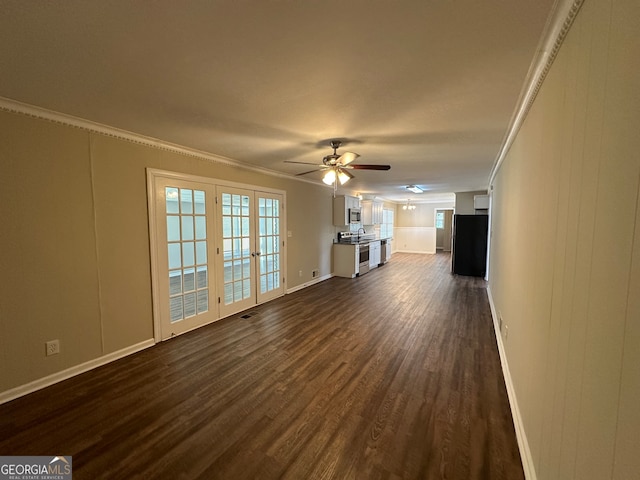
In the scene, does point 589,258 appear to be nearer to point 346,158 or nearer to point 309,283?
point 346,158

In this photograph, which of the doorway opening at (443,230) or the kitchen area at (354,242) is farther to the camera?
the doorway opening at (443,230)

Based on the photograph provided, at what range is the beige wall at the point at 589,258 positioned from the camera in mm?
→ 708

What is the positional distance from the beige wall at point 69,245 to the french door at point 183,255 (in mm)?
164

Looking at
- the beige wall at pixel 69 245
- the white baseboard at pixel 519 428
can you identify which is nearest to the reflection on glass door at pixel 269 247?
the beige wall at pixel 69 245

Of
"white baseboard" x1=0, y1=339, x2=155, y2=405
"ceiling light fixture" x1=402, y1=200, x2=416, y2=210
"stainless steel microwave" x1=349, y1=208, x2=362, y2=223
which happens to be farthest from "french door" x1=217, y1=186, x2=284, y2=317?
"ceiling light fixture" x1=402, y1=200, x2=416, y2=210

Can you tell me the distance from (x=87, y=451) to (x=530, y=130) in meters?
3.70

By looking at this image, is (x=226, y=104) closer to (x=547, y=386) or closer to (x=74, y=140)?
(x=74, y=140)

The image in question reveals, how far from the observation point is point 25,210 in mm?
2270

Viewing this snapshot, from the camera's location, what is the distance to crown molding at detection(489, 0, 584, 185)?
1153 mm

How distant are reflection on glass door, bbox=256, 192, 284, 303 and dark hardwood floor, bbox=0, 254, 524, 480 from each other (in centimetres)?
127

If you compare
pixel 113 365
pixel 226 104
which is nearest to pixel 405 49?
pixel 226 104

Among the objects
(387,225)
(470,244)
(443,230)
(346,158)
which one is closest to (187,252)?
(346,158)

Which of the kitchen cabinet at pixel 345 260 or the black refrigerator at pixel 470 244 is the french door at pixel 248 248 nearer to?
the kitchen cabinet at pixel 345 260

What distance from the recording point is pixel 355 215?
7.38 metres
